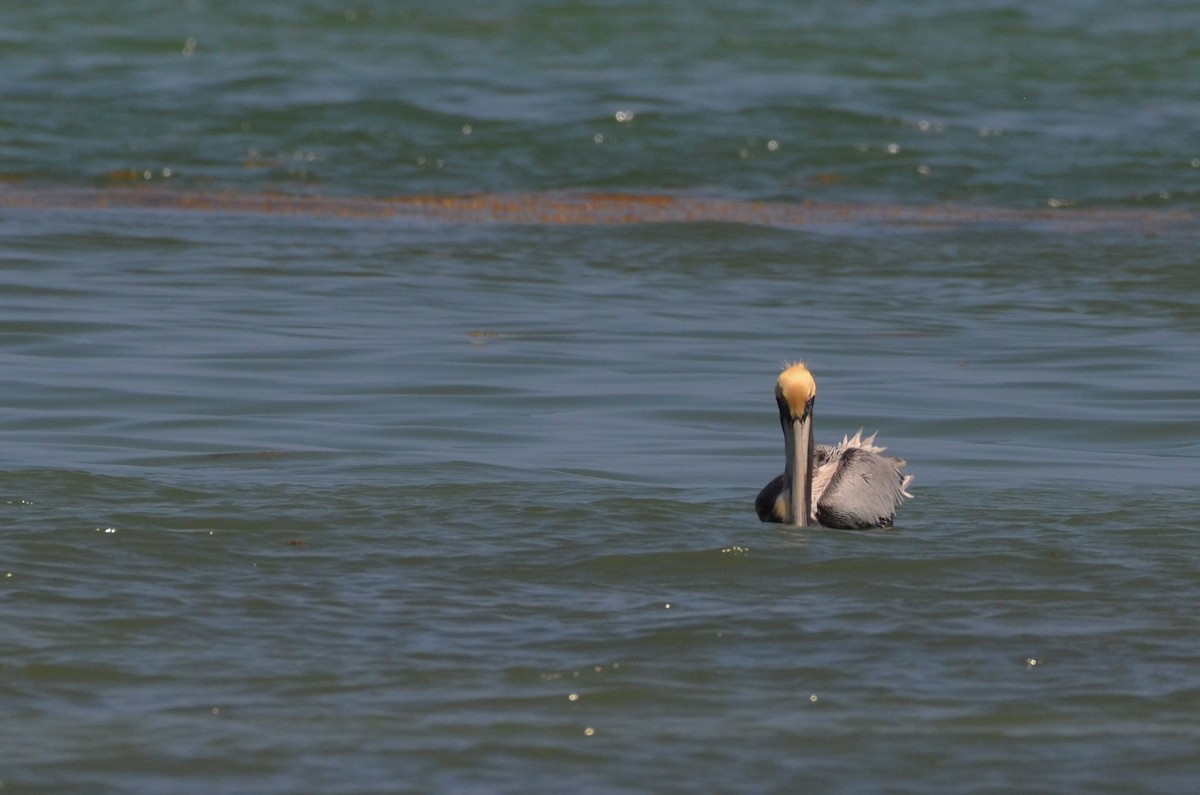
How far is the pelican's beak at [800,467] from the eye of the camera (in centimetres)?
648

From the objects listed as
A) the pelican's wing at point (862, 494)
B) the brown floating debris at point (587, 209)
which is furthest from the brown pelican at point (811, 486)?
the brown floating debris at point (587, 209)

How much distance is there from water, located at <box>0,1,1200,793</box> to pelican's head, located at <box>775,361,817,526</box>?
0.23 metres

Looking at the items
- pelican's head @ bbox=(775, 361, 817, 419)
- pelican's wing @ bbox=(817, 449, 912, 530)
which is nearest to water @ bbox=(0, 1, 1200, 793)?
pelican's wing @ bbox=(817, 449, 912, 530)

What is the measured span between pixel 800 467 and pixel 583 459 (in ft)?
4.26

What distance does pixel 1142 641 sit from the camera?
5.00 metres

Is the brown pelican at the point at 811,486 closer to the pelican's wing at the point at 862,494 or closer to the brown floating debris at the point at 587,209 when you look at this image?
the pelican's wing at the point at 862,494

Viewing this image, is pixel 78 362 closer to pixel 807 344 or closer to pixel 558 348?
pixel 558 348

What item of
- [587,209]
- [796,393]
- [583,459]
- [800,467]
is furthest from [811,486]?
[587,209]

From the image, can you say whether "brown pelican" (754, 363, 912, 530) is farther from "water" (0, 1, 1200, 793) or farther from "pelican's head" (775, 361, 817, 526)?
"water" (0, 1, 1200, 793)

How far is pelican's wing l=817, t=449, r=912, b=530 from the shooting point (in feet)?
21.5

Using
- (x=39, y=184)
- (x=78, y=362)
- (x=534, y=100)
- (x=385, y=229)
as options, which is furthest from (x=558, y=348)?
→ (x=534, y=100)

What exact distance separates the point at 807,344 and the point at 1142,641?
5357 millimetres

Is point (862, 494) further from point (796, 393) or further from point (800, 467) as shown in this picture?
point (796, 393)

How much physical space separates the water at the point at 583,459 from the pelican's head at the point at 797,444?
23 cm
